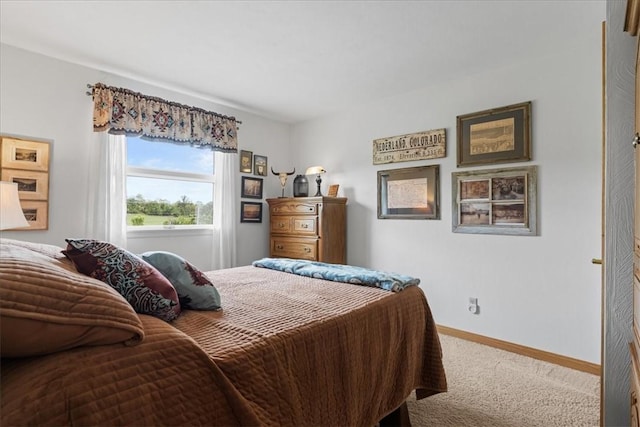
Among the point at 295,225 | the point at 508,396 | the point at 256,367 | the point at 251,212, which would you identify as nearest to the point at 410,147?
the point at 295,225

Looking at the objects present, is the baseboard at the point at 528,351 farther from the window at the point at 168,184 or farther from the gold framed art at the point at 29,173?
the gold framed art at the point at 29,173

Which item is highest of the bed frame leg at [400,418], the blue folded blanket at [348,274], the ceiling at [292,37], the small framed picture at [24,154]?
the ceiling at [292,37]

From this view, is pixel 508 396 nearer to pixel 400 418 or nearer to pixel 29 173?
pixel 400 418

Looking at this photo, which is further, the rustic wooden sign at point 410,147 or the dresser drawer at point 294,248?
the dresser drawer at point 294,248

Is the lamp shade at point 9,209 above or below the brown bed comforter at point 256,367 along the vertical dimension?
above

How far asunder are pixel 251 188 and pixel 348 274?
2.56 metres

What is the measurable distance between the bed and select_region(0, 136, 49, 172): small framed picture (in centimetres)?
190

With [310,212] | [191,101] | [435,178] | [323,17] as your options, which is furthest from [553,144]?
[191,101]

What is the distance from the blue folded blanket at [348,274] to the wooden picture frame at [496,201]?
1453mm

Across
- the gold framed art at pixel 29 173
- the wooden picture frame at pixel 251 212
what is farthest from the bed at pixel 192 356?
the wooden picture frame at pixel 251 212

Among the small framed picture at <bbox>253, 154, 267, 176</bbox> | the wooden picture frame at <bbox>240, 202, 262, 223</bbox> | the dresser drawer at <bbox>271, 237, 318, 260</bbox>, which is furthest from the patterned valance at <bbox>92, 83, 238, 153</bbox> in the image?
the dresser drawer at <bbox>271, 237, 318, 260</bbox>

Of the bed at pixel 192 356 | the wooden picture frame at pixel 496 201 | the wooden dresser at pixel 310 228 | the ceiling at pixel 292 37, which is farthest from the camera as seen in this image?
the wooden dresser at pixel 310 228

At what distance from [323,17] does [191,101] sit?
2.06m

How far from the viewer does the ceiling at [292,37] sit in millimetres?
2135
